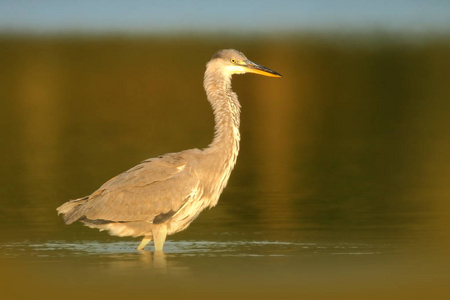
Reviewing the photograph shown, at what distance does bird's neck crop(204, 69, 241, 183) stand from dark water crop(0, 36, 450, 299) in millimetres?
845

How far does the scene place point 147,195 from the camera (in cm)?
1430

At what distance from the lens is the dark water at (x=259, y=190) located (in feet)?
41.0

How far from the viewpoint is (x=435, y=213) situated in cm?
1614

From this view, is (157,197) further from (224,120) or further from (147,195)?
(224,120)

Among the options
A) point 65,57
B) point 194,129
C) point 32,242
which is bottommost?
point 32,242

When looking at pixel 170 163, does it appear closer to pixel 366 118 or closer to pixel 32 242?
pixel 32 242

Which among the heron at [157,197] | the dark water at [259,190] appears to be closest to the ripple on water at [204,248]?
the dark water at [259,190]

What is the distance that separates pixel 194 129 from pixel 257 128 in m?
1.60

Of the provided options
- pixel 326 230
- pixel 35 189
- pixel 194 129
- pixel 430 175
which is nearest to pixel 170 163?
pixel 326 230

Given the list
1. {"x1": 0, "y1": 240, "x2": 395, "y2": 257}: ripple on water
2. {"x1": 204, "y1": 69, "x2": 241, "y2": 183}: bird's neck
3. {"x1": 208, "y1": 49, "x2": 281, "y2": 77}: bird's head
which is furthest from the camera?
{"x1": 208, "y1": 49, "x2": 281, "y2": 77}: bird's head

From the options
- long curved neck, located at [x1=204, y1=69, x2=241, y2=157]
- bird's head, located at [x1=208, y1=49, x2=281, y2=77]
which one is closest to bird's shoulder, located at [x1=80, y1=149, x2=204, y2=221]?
long curved neck, located at [x1=204, y1=69, x2=241, y2=157]

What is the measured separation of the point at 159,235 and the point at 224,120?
4.94ft

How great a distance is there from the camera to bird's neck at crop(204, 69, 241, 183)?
14.8m

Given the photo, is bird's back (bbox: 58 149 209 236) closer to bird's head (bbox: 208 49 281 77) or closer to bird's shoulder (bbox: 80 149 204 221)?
bird's shoulder (bbox: 80 149 204 221)
